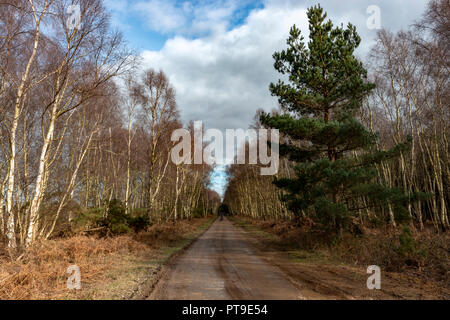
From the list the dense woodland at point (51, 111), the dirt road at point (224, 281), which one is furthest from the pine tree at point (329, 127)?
the dense woodland at point (51, 111)

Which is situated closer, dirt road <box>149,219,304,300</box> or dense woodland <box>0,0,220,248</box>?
dirt road <box>149,219,304,300</box>

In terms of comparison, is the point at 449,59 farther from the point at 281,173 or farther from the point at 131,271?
the point at 281,173

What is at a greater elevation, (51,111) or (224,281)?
(51,111)

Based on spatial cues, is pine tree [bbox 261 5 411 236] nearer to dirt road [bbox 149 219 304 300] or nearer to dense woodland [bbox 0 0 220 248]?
dirt road [bbox 149 219 304 300]

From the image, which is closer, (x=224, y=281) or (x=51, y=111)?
(x=224, y=281)

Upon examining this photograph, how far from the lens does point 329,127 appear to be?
11.1 meters

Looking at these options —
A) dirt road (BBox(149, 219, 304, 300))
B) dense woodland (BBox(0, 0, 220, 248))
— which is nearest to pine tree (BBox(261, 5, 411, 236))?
dirt road (BBox(149, 219, 304, 300))

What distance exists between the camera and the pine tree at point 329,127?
10688mm

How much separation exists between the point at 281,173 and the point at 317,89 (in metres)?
18.1

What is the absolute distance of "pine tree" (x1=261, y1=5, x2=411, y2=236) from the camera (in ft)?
35.1

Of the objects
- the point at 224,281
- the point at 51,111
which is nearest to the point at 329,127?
the point at 224,281

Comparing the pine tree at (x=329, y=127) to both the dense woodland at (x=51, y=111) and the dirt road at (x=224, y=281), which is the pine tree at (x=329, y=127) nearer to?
the dirt road at (x=224, y=281)

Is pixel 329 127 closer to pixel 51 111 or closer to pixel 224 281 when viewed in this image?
pixel 224 281
